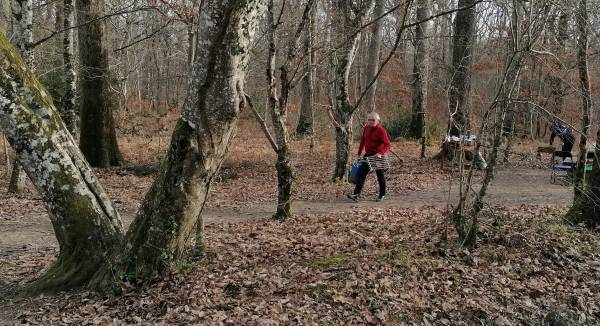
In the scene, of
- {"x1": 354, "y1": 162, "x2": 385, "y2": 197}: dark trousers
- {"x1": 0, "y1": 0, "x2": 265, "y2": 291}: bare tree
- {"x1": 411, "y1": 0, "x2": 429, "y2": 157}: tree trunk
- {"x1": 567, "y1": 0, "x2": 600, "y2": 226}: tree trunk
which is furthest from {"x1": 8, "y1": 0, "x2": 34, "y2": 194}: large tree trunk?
{"x1": 411, "y1": 0, "x2": 429, "y2": 157}: tree trunk

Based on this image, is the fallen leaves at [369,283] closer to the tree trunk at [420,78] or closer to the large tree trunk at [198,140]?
the large tree trunk at [198,140]

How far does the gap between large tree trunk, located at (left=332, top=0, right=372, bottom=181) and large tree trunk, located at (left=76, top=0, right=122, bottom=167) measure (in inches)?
254

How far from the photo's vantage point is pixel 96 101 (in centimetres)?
1480

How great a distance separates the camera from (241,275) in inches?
224

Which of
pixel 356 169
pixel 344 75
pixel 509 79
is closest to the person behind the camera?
pixel 509 79

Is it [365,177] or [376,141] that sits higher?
[376,141]

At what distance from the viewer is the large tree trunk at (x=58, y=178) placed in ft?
16.9

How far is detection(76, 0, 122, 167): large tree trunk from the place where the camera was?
1430cm

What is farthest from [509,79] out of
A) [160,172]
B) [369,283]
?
[160,172]

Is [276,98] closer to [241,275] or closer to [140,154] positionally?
[241,275]

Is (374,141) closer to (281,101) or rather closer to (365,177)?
(365,177)

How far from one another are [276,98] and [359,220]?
236 centimetres

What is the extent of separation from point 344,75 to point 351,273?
7.41 m

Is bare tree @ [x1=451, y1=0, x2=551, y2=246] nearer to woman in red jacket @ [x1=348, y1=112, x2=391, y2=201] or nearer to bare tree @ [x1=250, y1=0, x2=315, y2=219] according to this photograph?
bare tree @ [x1=250, y1=0, x2=315, y2=219]
